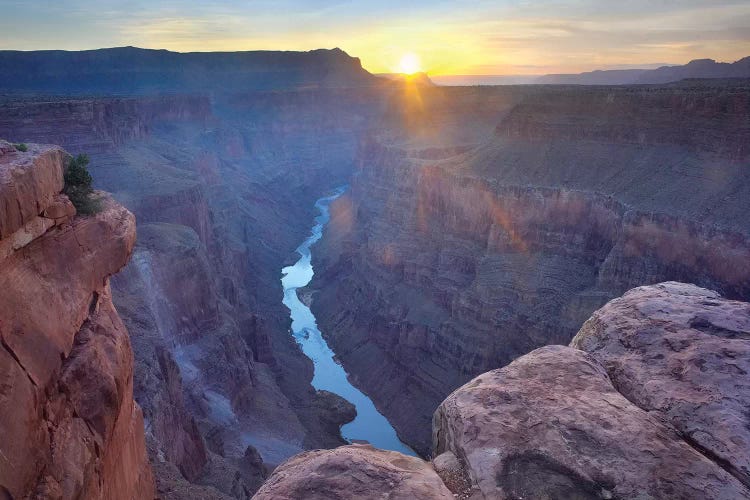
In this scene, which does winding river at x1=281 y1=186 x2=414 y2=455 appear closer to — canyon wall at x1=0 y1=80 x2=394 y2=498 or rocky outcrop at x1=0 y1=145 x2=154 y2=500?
canyon wall at x1=0 y1=80 x2=394 y2=498

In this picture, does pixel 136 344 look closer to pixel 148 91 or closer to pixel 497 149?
pixel 497 149

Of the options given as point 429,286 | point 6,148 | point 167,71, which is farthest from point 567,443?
point 167,71

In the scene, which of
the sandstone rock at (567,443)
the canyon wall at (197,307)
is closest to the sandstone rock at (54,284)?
the sandstone rock at (567,443)

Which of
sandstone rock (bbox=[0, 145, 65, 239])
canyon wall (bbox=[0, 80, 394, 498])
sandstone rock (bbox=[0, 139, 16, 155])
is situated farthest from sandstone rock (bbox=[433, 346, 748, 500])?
canyon wall (bbox=[0, 80, 394, 498])

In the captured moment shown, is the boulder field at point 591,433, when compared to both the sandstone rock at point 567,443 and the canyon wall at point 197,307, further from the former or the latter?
the canyon wall at point 197,307

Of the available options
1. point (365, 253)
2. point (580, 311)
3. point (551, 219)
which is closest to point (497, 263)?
point (551, 219)

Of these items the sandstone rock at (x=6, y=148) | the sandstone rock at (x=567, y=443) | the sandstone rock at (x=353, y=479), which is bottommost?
the sandstone rock at (x=353, y=479)

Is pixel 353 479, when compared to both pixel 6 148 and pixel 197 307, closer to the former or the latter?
pixel 6 148

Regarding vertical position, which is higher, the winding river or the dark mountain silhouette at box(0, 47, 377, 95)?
the dark mountain silhouette at box(0, 47, 377, 95)
